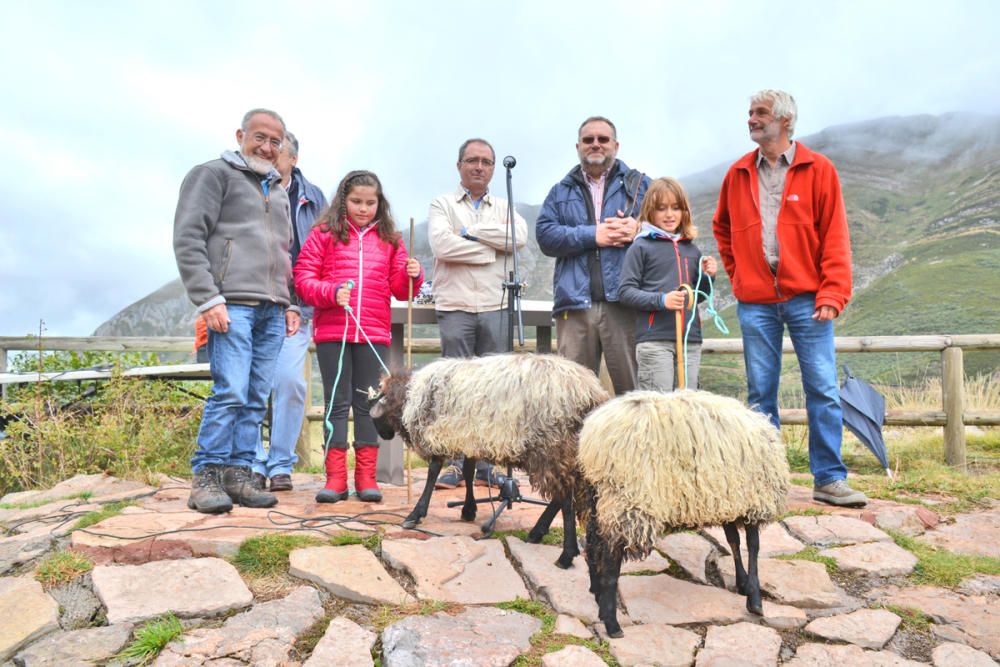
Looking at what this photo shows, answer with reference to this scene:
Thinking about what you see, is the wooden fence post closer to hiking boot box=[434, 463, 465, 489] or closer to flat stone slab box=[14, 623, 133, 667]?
hiking boot box=[434, 463, 465, 489]

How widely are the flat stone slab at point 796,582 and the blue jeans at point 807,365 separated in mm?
1143

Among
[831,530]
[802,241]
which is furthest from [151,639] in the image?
[802,241]

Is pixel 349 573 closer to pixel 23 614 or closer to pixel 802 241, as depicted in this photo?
pixel 23 614

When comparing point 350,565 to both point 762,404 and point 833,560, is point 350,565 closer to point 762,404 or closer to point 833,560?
point 833,560

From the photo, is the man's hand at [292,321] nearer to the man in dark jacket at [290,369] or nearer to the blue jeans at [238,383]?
the man in dark jacket at [290,369]

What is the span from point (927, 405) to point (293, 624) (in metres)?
7.88

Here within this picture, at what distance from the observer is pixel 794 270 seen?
4230 mm

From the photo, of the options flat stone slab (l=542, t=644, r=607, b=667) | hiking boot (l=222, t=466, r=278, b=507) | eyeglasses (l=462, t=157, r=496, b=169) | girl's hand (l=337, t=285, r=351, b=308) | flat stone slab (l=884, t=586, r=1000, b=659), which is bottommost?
flat stone slab (l=884, t=586, r=1000, b=659)

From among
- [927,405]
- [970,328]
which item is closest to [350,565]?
[927,405]

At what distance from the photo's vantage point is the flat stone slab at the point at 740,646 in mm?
2482

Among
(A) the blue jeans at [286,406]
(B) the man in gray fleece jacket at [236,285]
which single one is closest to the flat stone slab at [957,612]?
(B) the man in gray fleece jacket at [236,285]

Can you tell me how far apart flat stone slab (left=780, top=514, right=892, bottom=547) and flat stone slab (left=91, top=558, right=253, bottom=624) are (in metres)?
2.97

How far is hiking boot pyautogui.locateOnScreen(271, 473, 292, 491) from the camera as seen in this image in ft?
16.1

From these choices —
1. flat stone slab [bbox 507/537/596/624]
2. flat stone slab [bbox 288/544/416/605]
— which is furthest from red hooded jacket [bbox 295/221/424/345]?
flat stone slab [bbox 507/537/596/624]
